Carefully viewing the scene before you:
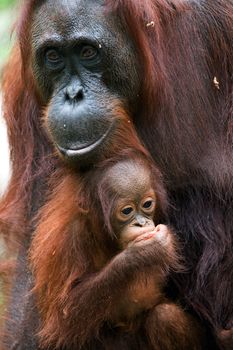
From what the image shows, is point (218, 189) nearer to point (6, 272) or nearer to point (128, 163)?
point (128, 163)

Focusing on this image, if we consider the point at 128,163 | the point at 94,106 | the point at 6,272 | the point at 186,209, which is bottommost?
the point at 6,272

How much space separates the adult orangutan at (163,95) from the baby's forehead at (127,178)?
0.27 feet

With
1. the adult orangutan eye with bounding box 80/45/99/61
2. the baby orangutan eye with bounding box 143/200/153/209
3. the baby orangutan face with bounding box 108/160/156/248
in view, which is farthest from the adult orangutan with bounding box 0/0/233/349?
the baby orangutan eye with bounding box 143/200/153/209

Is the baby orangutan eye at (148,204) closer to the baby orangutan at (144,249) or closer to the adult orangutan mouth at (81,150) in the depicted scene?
the baby orangutan at (144,249)

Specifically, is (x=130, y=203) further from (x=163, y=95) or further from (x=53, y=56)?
(x=53, y=56)

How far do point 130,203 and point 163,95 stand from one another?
0.43 meters

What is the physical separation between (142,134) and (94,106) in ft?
1.14

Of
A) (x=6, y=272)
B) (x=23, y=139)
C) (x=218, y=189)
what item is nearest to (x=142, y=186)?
(x=218, y=189)

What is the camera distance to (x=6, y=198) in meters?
4.20

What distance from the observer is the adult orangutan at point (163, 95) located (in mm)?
3463

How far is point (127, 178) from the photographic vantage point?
3.52m

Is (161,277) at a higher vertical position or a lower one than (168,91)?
lower

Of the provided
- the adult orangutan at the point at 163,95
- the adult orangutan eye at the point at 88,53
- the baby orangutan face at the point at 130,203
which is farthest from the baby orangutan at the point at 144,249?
the adult orangutan eye at the point at 88,53

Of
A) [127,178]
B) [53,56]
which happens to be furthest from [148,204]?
[53,56]
